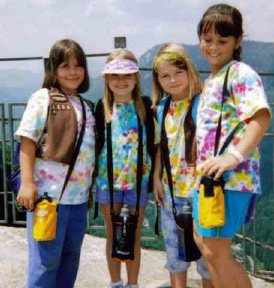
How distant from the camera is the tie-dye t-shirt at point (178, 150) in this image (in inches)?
113

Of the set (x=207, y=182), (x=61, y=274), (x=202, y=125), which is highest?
(x=202, y=125)

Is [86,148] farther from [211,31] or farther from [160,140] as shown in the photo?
[211,31]

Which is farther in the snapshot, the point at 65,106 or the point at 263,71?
the point at 263,71

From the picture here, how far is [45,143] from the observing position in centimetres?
277

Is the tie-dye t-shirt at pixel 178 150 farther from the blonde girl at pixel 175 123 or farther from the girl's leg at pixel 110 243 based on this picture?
the girl's leg at pixel 110 243

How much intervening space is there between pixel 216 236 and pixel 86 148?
2.91 feet

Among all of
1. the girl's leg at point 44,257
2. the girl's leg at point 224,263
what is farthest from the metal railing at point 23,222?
the girl's leg at point 224,263

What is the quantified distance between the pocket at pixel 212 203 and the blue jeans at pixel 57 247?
0.85 meters

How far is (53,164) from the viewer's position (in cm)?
278

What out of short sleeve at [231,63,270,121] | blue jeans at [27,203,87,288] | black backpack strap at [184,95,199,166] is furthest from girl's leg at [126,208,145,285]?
short sleeve at [231,63,270,121]

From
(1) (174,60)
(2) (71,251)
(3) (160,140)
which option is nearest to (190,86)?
(1) (174,60)

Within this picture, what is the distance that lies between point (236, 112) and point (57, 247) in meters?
1.24

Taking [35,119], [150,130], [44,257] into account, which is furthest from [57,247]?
[150,130]

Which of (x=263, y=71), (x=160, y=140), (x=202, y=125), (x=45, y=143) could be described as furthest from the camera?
(x=263, y=71)
